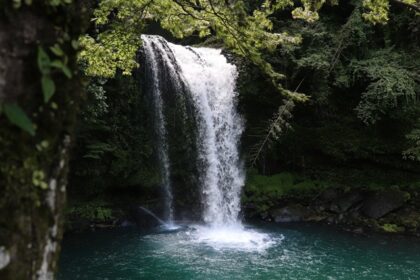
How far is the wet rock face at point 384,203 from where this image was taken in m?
12.1

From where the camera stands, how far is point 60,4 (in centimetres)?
130

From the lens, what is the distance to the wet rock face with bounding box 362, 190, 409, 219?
12086mm

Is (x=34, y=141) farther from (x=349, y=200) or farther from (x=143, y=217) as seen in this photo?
(x=349, y=200)

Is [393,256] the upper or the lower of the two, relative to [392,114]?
lower

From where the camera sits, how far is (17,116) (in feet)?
3.72

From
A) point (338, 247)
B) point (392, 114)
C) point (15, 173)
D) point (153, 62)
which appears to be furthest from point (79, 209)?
point (15, 173)

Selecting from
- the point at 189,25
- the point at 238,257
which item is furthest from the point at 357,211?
the point at 189,25

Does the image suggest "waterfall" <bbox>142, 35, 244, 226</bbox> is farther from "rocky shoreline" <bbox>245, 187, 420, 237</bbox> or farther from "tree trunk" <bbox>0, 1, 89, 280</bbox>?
"tree trunk" <bbox>0, 1, 89, 280</bbox>

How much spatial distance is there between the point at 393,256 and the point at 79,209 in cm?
837

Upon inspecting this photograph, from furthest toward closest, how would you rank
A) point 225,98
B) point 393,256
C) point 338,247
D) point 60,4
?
point 225,98, point 338,247, point 393,256, point 60,4

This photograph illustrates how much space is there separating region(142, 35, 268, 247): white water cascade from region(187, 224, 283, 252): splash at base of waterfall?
34 centimetres

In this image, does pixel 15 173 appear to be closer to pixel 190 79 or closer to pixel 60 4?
pixel 60 4

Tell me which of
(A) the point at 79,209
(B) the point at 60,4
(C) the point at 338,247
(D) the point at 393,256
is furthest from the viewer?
(A) the point at 79,209

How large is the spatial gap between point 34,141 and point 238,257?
854cm
